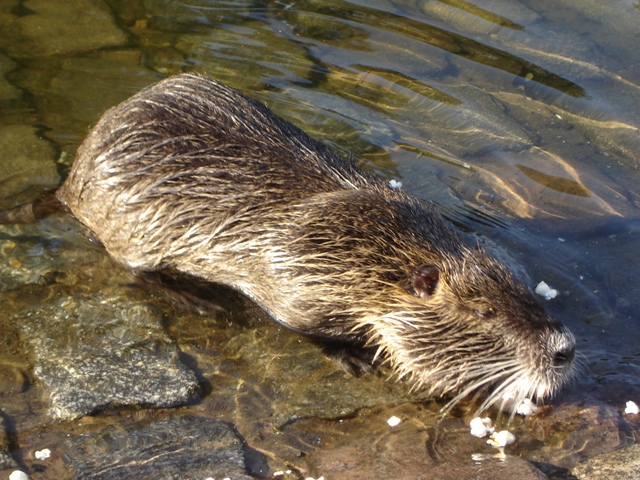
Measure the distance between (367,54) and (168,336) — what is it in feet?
9.98

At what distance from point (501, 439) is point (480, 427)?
10 cm

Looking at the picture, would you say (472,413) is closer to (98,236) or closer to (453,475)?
(453,475)

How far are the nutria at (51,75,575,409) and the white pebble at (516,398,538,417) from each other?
69 mm

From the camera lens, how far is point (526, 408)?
3.40 metres

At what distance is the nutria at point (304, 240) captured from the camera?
11.1ft

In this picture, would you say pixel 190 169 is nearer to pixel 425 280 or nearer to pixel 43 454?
pixel 425 280

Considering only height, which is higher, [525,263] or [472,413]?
[525,263]

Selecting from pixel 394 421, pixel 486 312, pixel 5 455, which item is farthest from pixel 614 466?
pixel 5 455

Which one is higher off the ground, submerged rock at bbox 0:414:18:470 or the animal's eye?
the animal's eye

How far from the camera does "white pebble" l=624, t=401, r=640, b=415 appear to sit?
338cm

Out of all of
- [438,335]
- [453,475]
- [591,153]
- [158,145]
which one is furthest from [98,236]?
[591,153]

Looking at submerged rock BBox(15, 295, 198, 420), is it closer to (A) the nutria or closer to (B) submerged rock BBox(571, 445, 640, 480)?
(A) the nutria

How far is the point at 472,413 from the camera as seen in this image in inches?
137

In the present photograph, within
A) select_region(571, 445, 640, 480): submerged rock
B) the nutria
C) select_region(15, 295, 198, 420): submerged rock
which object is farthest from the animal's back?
select_region(571, 445, 640, 480): submerged rock
